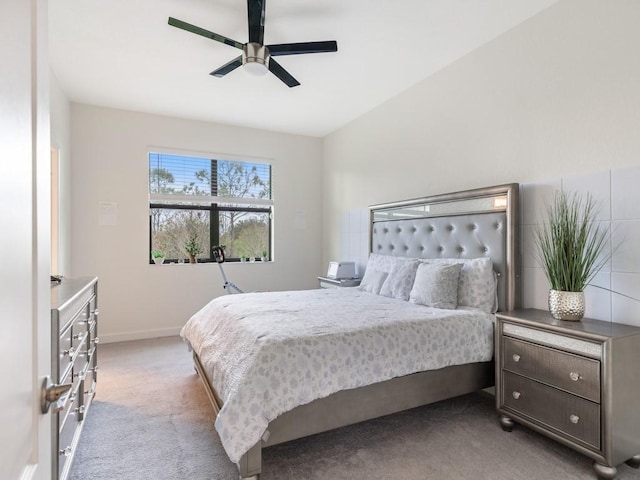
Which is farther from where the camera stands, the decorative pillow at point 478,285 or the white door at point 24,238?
the decorative pillow at point 478,285

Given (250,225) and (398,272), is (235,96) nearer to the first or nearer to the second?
(250,225)

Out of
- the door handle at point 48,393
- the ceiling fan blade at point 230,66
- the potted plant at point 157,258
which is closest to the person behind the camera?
the door handle at point 48,393

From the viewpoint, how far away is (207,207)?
4695 millimetres

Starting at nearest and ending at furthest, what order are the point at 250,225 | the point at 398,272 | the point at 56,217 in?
the point at 398,272, the point at 56,217, the point at 250,225

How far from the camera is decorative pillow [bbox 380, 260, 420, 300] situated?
3.01m

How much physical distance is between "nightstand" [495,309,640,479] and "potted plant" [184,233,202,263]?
372 cm

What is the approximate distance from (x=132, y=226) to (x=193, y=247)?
753 millimetres

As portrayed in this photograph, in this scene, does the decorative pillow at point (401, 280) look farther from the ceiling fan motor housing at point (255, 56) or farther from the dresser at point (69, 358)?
the dresser at point (69, 358)

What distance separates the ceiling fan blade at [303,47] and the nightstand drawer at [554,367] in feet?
7.28

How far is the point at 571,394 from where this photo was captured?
1832mm

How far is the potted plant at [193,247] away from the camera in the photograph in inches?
179

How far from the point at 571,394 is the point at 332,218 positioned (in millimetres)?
3576

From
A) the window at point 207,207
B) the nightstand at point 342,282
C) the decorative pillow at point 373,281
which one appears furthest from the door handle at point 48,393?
the window at point 207,207

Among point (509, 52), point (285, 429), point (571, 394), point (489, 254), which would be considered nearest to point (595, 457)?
point (571, 394)
